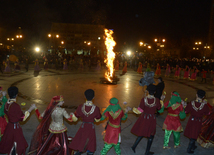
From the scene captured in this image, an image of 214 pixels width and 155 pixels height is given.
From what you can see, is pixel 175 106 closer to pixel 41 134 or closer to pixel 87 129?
pixel 87 129

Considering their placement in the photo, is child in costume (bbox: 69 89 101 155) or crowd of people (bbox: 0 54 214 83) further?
crowd of people (bbox: 0 54 214 83)

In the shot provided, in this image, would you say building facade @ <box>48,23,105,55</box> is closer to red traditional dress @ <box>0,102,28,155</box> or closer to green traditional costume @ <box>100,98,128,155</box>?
green traditional costume @ <box>100,98,128,155</box>

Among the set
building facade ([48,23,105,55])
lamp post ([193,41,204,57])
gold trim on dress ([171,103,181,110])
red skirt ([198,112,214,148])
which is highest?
building facade ([48,23,105,55])

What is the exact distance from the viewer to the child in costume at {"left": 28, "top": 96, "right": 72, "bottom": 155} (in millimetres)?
3893

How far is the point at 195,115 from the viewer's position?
4719 millimetres

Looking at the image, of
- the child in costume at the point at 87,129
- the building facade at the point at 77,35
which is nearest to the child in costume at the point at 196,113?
the child in costume at the point at 87,129

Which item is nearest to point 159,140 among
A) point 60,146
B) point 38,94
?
point 60,146

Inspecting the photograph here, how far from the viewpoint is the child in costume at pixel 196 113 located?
4.64 m

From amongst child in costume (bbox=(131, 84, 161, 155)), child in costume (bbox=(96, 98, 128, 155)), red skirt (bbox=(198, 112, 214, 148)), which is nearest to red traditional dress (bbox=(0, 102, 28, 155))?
child in costume (bbox=(96, 98, 128, 155))

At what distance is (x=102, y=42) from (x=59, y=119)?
65.6m

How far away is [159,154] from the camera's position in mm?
4797

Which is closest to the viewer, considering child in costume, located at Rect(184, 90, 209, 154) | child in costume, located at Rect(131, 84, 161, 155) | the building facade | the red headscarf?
the red headscarf

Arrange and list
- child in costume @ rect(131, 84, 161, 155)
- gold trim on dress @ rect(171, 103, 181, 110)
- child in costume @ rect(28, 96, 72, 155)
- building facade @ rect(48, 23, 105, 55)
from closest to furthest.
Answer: child in costume @ rect(28, 96, 72, 155) < child in costume @ rect(131, 84, 161, 155) < gold trim on dress @ rect(171, 103, 181, 110) < building facade @ rect(48, 23, 105, 55)

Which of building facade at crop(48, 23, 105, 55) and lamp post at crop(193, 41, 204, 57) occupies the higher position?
building facade at crop(48, 23, 105, 55)
